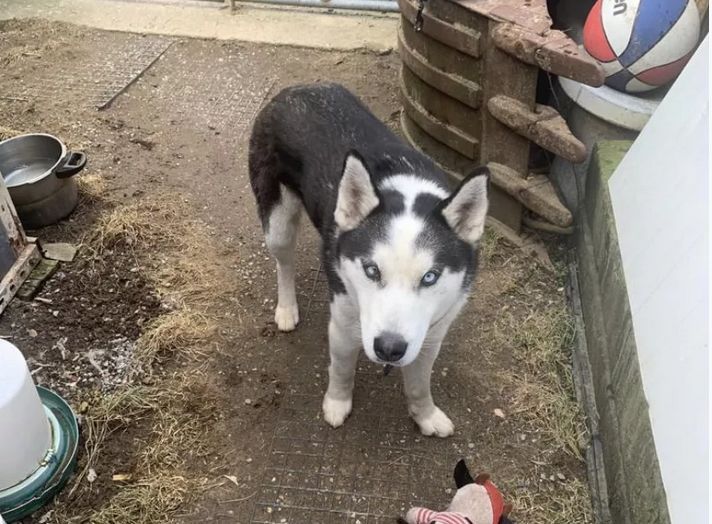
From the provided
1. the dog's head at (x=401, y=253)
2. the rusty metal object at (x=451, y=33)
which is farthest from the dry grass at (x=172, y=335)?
the rusty metal object at (x=451, y=33)

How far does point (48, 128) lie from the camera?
18.6 feet

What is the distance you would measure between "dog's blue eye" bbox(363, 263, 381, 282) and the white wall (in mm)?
1184

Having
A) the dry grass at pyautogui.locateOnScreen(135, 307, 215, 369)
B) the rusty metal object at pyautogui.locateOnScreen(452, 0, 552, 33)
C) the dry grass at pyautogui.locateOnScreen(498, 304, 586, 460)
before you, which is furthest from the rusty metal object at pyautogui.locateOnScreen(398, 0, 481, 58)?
the dry grass at pyautogui.locateOnScreen(135, 307, 215, 369)

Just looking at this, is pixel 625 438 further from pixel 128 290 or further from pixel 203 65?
pixel 203 65

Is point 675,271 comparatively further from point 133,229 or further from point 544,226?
point 133,229

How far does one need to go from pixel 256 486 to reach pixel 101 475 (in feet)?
2.38

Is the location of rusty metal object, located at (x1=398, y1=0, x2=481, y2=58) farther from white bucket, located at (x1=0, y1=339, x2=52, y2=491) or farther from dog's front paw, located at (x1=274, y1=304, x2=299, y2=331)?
white bucket, located at (x1=0, y1=339, x2=52, y2=491)

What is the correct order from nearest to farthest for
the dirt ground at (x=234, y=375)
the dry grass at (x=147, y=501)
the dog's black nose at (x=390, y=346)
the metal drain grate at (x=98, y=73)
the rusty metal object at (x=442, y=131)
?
the dog's black nose at (x=390, y=346)
the dry grass at (x=147, y=501)
the dirt ground at (x=234, y=375)
the rusty metal object at (x=442, y=131)
the metal drain grate at (x=98, y=73)

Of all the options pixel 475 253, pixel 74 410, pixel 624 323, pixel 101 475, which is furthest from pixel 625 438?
pixel 74 410

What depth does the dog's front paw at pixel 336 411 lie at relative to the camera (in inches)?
135

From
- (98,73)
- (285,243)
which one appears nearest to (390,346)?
(285,243)

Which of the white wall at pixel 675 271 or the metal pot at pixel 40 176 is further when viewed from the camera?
the metal pot at pixel 40 176

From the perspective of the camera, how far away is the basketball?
151 inches

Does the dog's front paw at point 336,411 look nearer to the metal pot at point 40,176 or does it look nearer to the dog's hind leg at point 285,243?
the dog's hind leg at point 285,243
